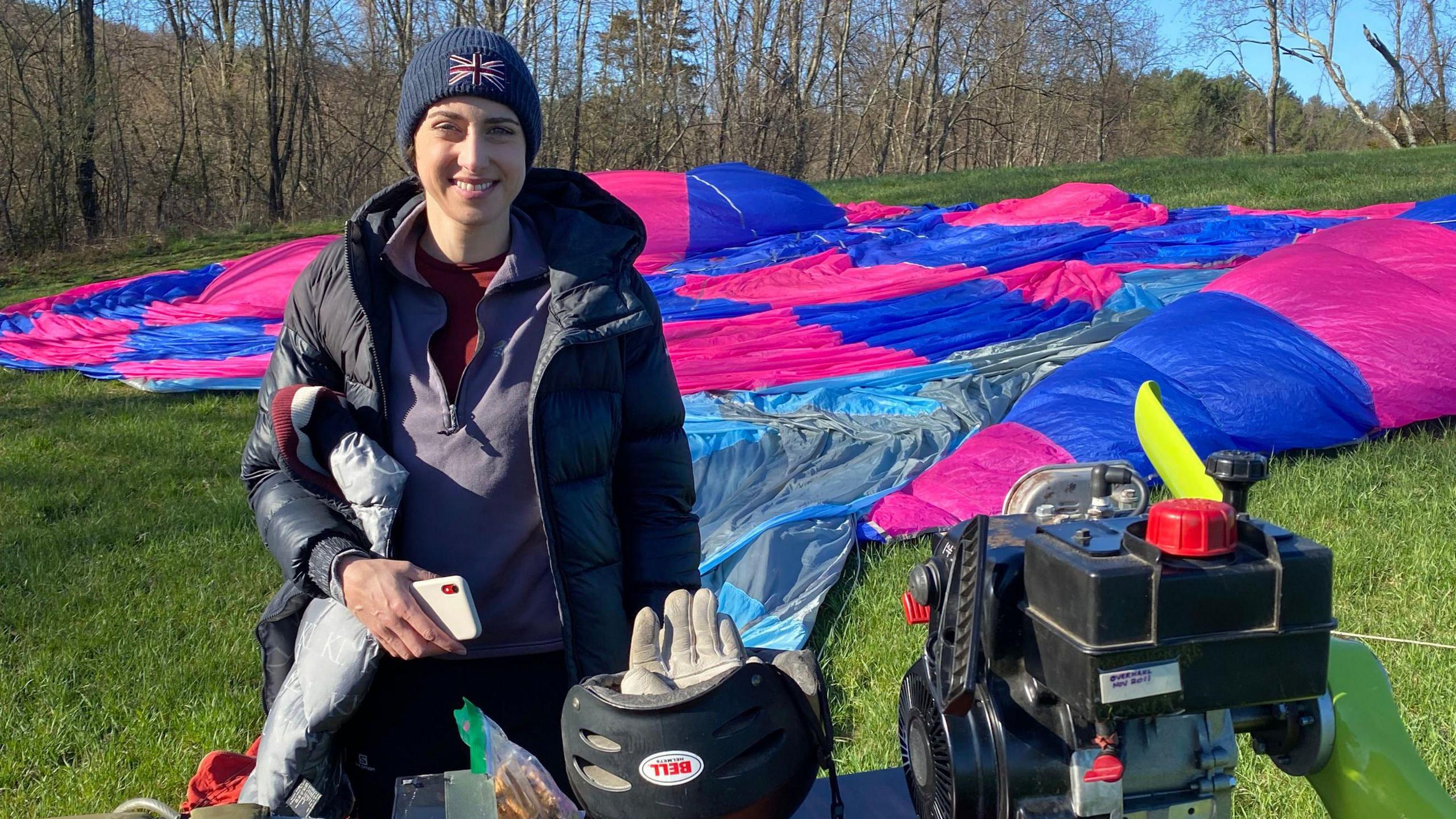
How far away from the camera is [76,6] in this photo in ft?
44.9

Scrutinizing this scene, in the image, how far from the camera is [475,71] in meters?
1.88

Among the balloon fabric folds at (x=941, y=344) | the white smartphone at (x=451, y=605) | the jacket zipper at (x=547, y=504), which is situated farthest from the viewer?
the balloon fabric folds at (x=941, y=344)

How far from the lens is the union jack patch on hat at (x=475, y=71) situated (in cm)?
188

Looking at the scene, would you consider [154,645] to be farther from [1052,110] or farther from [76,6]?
[1052,110]

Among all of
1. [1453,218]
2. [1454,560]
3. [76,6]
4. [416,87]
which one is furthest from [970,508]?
[76,6]

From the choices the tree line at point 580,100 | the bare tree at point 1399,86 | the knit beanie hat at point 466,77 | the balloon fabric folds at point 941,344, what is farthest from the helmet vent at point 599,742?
the bare tree at point 1399,86

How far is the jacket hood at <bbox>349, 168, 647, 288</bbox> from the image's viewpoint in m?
1.95

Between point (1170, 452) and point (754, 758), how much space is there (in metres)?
0.53

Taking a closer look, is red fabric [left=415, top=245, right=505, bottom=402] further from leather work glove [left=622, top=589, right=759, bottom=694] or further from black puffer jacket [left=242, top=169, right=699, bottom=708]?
leather work glove [left=622, top=589, right=759, bottom=694]

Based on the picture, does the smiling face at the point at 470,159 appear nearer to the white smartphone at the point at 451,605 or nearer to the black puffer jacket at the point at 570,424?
the black puffer jacket at the point at 570,424

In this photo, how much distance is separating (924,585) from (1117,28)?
25.8 metres

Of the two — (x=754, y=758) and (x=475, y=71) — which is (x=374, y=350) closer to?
(x=475, y=71)

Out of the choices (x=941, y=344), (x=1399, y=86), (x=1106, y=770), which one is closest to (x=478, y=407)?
(x=1106, y=770)

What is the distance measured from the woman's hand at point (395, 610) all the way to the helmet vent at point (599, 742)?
53 centimetres
